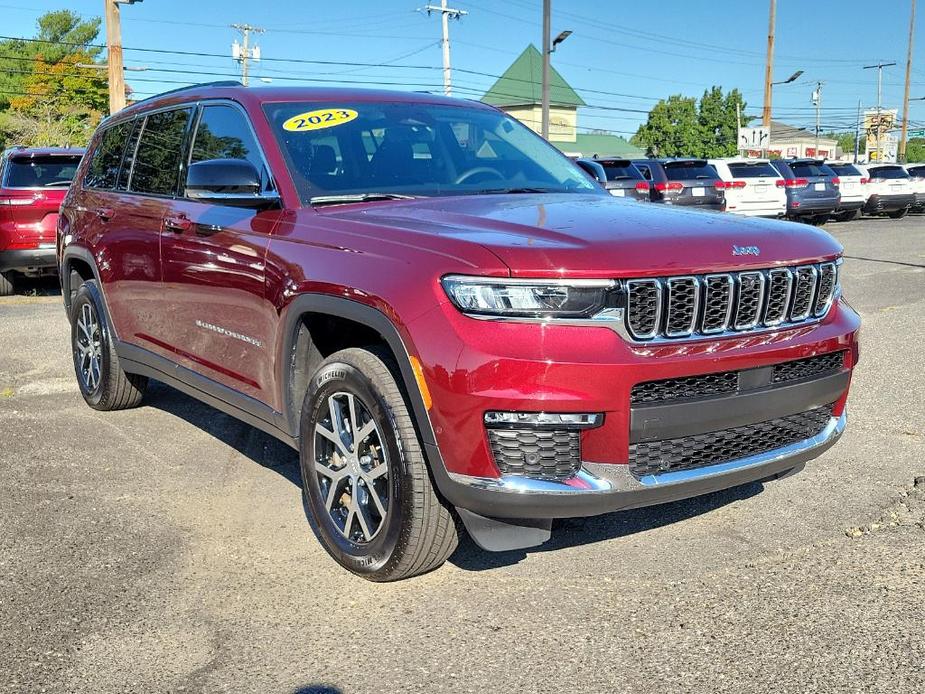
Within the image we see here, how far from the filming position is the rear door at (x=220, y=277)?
4.20 m

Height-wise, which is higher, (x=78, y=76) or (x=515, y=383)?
(x=78, y=76)

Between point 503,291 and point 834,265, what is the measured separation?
153 centimetres

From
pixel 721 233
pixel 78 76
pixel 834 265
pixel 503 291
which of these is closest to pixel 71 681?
pixel 503 291

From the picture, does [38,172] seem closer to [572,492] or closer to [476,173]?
[476,173]

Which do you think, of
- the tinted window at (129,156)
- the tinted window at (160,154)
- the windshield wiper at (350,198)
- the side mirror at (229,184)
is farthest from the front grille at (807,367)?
the tinted window at (129,156)

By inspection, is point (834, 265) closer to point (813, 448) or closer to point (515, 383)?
point (813, 448)

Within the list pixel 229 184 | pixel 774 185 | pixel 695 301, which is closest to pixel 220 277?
pixel 229 184

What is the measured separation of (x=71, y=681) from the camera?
3041mm

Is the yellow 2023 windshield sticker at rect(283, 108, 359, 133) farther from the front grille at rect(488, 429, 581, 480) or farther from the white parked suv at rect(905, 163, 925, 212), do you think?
the white parked suv at rect(905, 163, 925, 212)

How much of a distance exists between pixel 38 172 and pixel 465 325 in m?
10.5

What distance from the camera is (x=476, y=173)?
4.68 meters

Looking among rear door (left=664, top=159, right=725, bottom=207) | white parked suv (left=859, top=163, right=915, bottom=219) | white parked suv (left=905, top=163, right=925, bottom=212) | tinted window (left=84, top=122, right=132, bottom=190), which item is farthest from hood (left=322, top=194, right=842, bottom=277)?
white parked suv (left=905, top=163, right=925, bottom=212)

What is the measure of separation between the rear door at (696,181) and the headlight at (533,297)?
1935 centimetres

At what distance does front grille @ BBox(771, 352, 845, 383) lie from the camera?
3532mm
